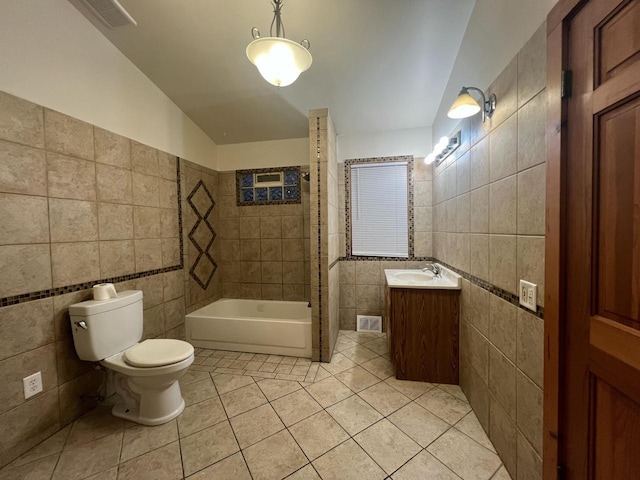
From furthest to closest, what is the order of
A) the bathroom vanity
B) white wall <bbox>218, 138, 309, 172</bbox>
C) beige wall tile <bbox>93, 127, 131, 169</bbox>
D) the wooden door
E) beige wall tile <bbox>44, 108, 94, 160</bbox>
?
white wall <bbox>218, 138, 309, 172</bbox>
the bathroom vanity
beige wall tile <bbox>93, 127, 131, 169</bbox>
beige wall tile <bbox>44, 108, 94, 160</bbox>
the wooden door

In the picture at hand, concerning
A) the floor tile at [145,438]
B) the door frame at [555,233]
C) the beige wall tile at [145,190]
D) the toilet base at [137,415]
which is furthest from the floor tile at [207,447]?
the beige wall tile at [145,190]

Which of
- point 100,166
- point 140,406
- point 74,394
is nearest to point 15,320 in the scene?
point 74,394

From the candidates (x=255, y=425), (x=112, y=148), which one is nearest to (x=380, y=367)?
(x=255, y=425)

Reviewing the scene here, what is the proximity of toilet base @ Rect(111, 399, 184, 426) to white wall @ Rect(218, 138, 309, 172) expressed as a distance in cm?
257

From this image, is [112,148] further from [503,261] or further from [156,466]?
[503,261]

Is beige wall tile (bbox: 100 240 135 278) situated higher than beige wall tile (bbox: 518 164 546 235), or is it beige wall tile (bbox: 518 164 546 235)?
beige wall tile (bbox: 518 164 546 235)

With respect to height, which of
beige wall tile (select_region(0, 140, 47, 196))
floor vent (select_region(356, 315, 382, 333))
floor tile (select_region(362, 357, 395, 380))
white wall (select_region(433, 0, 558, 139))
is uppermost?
white wall (select_region(433, 0, 558, 139))

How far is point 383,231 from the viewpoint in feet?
9.57

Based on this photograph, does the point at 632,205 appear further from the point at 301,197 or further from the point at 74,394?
the point at 74,394

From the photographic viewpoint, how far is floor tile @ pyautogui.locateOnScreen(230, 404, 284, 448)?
1437mm

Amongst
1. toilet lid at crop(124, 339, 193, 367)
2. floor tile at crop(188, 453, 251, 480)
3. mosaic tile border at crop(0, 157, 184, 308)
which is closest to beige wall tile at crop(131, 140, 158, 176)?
mosaic tile border at crop(0, 157, 184, 308)

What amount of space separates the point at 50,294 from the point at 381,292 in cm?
280

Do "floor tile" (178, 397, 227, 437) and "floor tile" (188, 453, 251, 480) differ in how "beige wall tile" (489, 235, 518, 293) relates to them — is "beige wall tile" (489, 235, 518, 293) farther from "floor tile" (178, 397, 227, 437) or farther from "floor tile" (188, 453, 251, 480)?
"floor tile" (178, 397, 227, 437)

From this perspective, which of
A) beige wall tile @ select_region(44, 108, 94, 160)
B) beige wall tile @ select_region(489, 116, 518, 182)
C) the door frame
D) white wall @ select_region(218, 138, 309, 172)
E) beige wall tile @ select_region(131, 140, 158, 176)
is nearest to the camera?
the door frame
